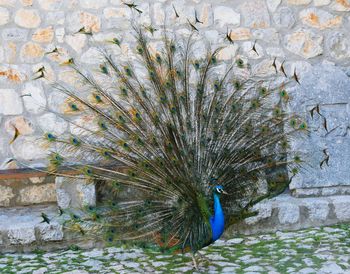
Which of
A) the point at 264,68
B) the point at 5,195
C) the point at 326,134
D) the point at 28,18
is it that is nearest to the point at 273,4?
the point at 264,68

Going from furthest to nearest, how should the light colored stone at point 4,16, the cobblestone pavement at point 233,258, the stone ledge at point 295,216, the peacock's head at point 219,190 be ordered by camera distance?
the light colored stone at point 4,16 < the stone ledge at point 295,216 < the cobblestone pavement at point 233,258 < the peacock's head at point 219,190

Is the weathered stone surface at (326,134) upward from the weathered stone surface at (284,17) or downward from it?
downward

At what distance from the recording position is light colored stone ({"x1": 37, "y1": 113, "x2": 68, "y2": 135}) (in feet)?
18.5

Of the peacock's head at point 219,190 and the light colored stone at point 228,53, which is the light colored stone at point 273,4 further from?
the peacock's head at point 219,190

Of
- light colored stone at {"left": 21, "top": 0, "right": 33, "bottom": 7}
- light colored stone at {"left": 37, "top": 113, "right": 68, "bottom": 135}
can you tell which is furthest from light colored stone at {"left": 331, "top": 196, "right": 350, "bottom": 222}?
light colored stone at {"left": 21, "top": 0, "right": 33, "bottom": 7}

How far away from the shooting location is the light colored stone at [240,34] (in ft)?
18.6

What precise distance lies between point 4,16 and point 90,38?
66 cm

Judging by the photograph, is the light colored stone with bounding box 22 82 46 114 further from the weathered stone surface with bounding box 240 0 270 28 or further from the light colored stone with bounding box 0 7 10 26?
the weathered stone surface with bounding box 240 0 270 28

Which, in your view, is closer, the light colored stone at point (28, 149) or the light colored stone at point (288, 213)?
the light colored stone at point (288, 213)

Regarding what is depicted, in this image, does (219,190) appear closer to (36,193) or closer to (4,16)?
(36,193)

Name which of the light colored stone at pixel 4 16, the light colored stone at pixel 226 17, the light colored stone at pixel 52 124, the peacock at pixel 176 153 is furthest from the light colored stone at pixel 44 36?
the light colored stone at pixel 226 17

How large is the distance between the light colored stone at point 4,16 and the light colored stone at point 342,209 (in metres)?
2.72

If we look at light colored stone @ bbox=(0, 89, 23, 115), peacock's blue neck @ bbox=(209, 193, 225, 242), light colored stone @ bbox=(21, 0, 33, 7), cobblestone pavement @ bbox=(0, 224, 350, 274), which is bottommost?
cobblestone pavement @ bbox=(0, 224, 350, 274)

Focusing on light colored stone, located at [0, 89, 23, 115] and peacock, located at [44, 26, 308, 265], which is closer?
peacock, located at [44, 26, 308, 265]
